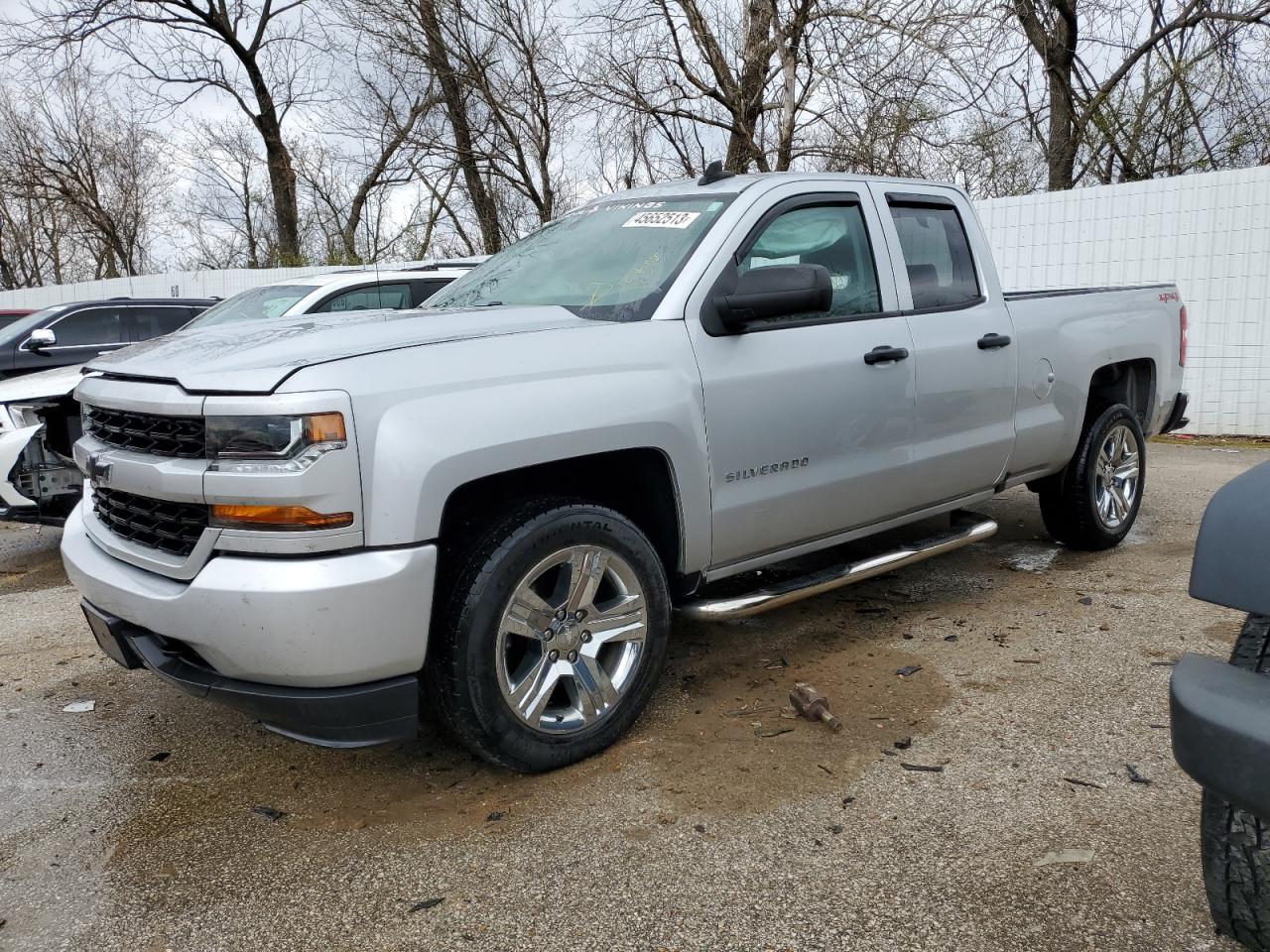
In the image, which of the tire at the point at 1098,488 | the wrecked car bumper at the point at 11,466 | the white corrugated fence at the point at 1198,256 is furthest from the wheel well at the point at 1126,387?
the wrecked car bumper at the point at 11,466

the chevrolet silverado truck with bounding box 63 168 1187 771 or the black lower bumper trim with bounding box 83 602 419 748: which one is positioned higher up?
the chevrolet silverado truck with bounding box 63 168 1187 771

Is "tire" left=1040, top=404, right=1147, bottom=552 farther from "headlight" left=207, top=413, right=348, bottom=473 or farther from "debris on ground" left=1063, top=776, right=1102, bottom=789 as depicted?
"headlight" left=207, top=413, right=348, bottom=473

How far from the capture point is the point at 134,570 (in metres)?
2.82

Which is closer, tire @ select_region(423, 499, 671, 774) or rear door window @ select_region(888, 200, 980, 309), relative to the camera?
tire @ select_region(423, 499, 671, 774)

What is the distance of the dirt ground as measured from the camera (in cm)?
232

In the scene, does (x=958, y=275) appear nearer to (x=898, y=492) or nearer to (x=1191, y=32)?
(x=898, y=492)

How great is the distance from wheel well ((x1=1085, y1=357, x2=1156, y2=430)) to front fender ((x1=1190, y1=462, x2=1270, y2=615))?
365 centimetres

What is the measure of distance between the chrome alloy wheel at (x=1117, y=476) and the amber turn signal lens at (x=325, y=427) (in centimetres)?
416

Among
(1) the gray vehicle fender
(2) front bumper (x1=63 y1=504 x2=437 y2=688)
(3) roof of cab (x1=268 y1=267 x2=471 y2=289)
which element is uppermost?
(3) roof of cab (x1=268 y1=267 x2=471 y2=289)

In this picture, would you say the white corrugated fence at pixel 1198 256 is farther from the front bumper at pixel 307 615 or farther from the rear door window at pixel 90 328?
the rear door window at pixel 90 328

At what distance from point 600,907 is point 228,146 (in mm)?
29071

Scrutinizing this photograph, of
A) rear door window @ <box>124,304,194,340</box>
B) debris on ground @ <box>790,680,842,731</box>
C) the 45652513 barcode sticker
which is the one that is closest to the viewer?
debris on ground @ <box>790,680,842,731</box>

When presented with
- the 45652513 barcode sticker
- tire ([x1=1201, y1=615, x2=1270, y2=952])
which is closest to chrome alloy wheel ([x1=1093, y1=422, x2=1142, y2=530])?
the 45652513 barcode sticker

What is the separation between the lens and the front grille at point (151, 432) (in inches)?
102
